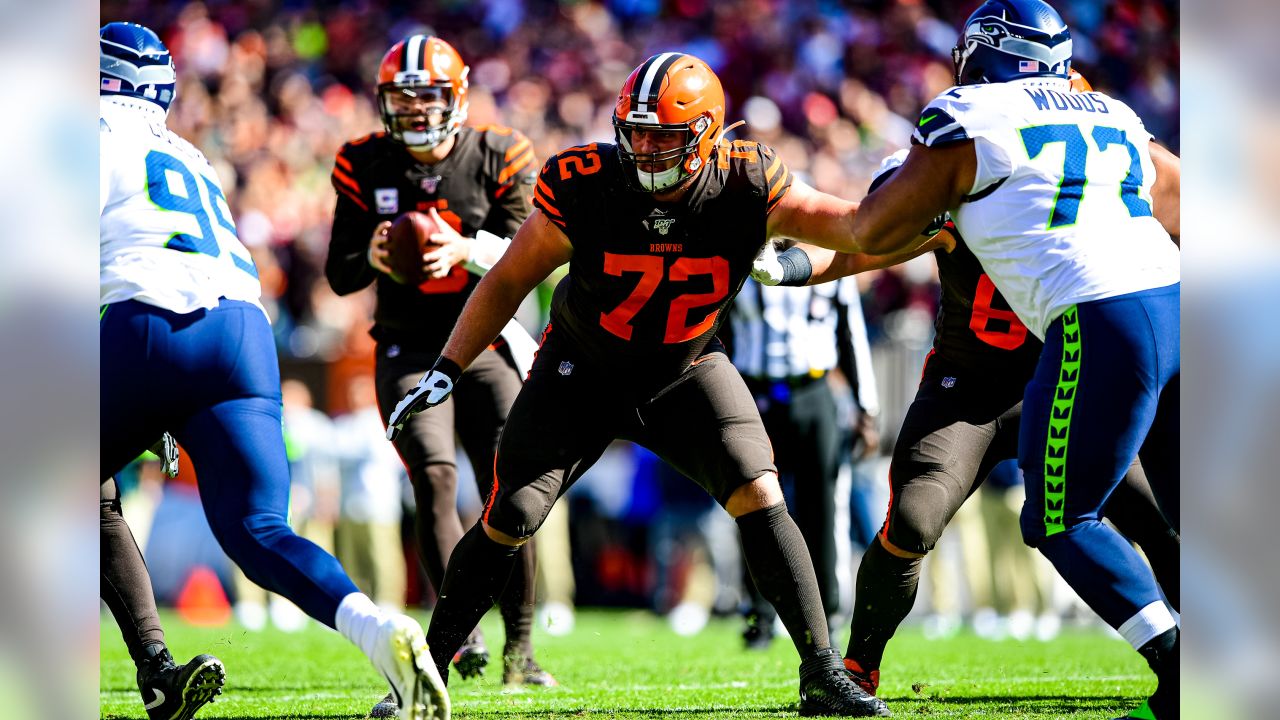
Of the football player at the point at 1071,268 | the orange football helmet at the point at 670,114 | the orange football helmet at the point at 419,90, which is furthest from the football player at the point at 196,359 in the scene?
the football player at the point at 1071,268

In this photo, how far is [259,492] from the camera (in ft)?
12.4

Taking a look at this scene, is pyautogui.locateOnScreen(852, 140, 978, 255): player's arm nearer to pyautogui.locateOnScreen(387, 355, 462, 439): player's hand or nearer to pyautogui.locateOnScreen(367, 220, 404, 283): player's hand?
pyautogui.locateOnScreen(387, 355, 462, 439): player's hand

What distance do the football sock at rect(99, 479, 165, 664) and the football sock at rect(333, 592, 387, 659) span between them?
1.15 metres

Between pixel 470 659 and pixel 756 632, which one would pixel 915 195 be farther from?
pixel 756 632

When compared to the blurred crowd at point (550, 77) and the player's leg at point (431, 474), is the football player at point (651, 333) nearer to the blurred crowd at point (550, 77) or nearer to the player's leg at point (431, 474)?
the player's leg at point (431, 474)

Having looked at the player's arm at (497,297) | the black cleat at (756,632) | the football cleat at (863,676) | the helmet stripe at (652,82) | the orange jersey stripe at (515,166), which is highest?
the helmet stripe at (652,82)

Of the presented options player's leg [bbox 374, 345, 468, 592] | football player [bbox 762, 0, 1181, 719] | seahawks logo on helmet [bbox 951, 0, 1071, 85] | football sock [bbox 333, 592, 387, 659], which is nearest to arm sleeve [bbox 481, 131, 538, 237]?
player's leg [bbox 374, 345, 468, 592]

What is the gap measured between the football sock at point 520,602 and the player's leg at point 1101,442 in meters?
2.30

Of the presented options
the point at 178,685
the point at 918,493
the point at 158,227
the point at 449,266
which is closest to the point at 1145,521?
the point at 918,493

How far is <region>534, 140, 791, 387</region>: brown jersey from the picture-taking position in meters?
4.22

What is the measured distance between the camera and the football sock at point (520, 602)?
5353mm

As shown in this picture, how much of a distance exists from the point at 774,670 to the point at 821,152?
21.3 ft

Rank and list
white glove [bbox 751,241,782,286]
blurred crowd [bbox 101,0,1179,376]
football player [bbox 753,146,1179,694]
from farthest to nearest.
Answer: blurred crowd [bbox 101,0,1179,376]
football player [bbox 753,146,1179,694]
white glove [bbox 751,241,782,286]
